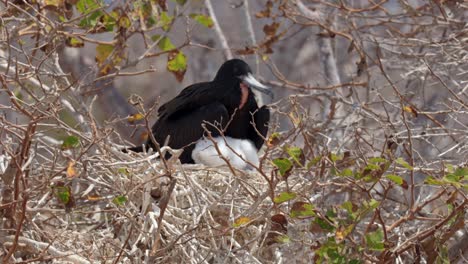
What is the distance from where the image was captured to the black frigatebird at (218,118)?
222 inches

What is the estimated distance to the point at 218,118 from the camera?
561cm

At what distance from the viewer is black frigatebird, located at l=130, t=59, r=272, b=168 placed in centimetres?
565

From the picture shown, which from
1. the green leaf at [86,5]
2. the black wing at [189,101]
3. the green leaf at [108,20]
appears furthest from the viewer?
the black wing at [189,101]

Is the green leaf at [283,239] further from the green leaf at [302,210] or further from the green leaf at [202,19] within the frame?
the green leaf at [202,19]

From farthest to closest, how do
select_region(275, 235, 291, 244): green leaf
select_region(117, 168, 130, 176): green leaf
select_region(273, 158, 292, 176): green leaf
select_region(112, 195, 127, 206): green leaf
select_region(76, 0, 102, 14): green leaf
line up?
select_region(76, 0, 102, 14): green leaf, select_region(117, 168, 130, 176): green leaf, select_region(112, 195, 127, 206): green leaf, select_region(275, 235, 291, 244): green leaf, select_region(273, 158, 292, 176): green leaf

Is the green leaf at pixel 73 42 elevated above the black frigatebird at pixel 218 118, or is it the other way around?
the green leaf at pixel 73 42

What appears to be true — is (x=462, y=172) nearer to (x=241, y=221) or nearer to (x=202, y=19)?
(x=241, y=221)

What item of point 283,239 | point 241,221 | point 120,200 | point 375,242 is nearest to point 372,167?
point 375,242

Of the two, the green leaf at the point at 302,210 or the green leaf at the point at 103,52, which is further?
the green leaf at the point at 103,52

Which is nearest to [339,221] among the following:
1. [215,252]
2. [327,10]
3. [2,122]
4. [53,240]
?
[215,252]

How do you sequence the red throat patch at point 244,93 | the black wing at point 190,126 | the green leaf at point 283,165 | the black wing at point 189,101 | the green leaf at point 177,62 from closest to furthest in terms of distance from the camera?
the green leaf at point 283,165
the green leaf at point 177,62
the black wing at point 190,126
the black wing at point 189,101
the red throat patch at point 244,93

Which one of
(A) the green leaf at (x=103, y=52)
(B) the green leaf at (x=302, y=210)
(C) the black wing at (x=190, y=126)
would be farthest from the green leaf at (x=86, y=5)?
(B) the green leaf at (x=302, y=210)

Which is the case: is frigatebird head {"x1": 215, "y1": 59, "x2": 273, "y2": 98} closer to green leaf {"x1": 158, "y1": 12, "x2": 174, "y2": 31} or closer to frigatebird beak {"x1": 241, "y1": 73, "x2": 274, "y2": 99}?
frigatebird beak {"x1": 241, "y1": 73, "x2": 274, "y2": 99}

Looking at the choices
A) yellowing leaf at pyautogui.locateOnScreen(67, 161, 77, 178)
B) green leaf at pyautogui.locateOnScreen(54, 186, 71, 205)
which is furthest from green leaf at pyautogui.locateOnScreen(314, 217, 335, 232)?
green leaf at pyautogui.locateOnScreen(54, 186, 71, 205)
